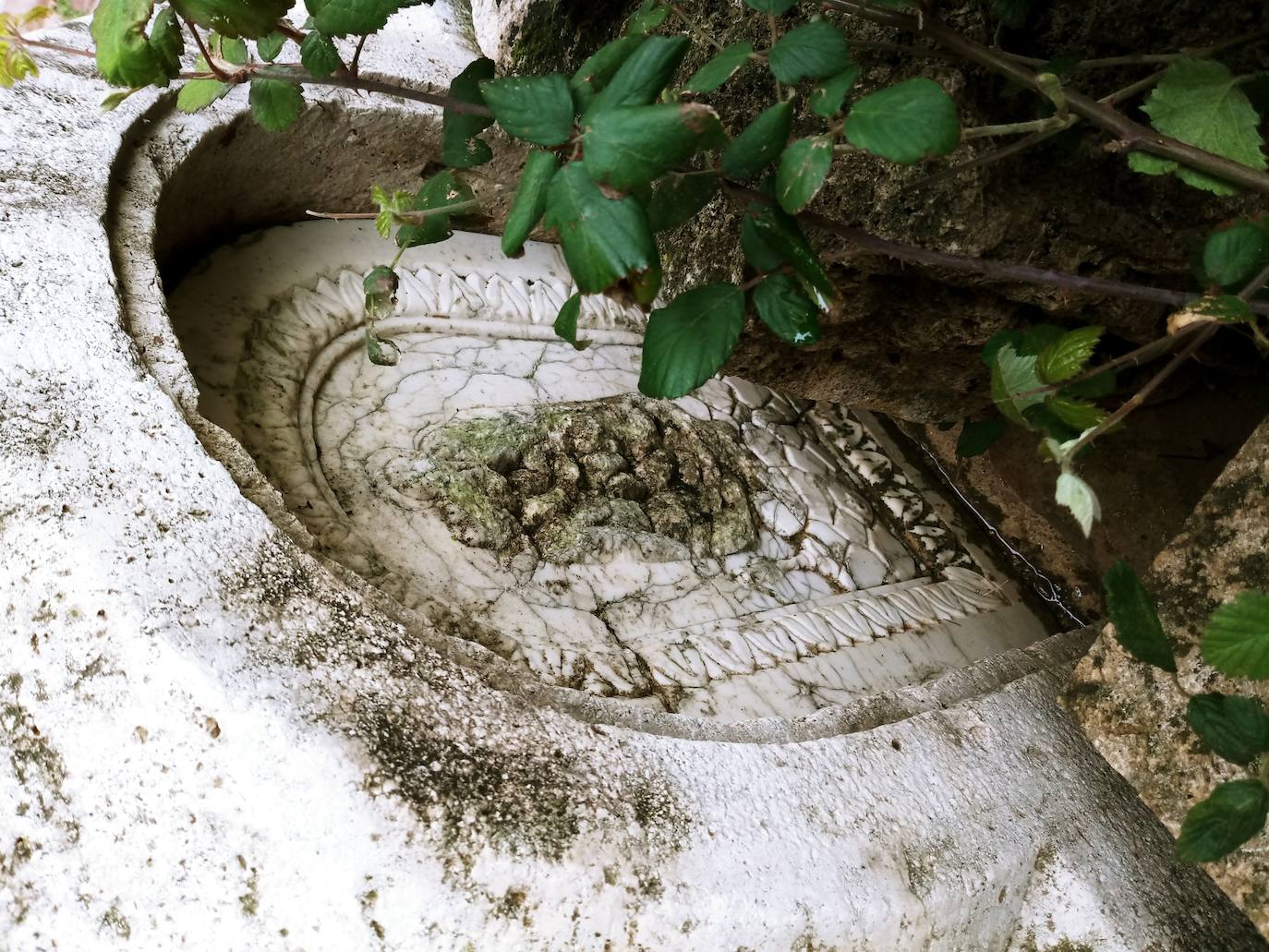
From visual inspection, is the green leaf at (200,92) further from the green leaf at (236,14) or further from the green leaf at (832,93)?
the green leaf at (832,93)

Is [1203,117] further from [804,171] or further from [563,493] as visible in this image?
[563,493]

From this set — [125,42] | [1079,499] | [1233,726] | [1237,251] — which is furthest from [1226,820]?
[125,42]

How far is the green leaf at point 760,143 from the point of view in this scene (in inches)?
22.5

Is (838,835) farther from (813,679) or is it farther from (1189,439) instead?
(1189,439)

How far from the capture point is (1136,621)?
647mm

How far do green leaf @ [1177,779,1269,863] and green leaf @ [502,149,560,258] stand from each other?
0.59 metres

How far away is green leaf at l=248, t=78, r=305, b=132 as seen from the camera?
737 mm

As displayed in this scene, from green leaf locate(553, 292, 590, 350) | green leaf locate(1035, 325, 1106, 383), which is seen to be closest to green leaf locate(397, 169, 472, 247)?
green leaf locate(553, 292, 590, 350)

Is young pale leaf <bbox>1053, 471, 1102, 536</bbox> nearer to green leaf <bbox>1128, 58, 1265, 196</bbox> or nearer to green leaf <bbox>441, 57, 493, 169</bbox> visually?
green leaf <bbox>1128, 58, 1265, 196</bbox>

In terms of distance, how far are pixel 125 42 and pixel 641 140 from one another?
1.15ft

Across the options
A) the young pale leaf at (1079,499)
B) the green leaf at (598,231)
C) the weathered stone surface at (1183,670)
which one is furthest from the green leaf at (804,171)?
the weathered stone surface at (1183,670)

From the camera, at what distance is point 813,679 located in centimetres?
118

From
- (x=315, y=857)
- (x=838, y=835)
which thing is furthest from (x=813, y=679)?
(x=315, y=857)

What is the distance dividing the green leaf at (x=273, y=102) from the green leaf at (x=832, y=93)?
1.39ft
